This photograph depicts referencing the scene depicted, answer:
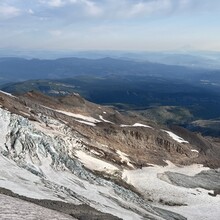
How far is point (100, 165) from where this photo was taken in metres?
61.9

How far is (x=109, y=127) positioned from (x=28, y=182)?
39807 mm

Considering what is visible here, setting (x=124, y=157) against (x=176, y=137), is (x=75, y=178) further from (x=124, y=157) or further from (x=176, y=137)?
(x=176, y=137)

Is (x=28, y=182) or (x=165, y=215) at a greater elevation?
(x=28, y=182)

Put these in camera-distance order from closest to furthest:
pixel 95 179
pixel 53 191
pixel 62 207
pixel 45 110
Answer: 1. pixel 62 207
2. pixel 53 191
3. pixel 95 179
4. pixel 45 110

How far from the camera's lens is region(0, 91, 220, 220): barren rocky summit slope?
4088 cm

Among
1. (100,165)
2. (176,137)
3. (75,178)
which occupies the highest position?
(75,178)

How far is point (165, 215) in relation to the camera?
50094 millimetres

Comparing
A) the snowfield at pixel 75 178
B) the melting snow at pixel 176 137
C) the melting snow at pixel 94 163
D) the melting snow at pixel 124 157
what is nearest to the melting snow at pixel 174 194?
the snowfield at pixel 75 178

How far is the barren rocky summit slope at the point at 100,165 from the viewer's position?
134 ft

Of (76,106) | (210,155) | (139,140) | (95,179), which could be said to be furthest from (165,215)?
(76,106)

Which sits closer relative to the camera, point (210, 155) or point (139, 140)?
point (139, 140)

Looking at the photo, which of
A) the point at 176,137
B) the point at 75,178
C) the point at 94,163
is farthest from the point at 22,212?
the point at 176,137

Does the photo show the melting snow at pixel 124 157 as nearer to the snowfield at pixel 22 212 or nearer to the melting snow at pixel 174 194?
the melting snow at pixel 174 194

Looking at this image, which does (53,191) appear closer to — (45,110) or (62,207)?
(62,207)
